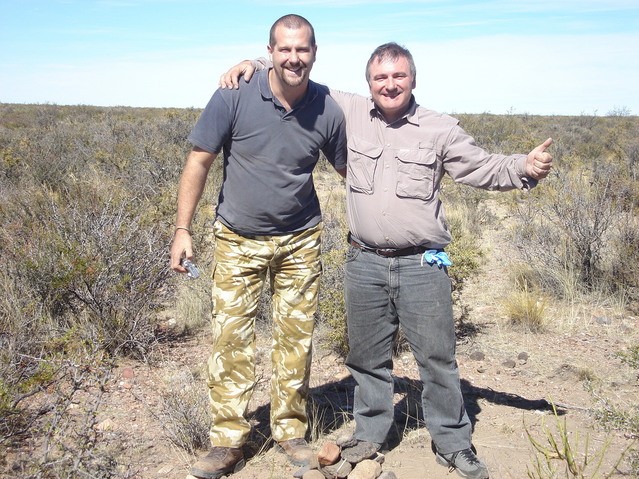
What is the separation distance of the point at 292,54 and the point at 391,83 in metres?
0.49

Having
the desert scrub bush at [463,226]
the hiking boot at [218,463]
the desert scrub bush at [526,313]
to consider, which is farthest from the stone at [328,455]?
the desert scrub bush at [526,313]

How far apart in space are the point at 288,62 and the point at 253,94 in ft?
0.82

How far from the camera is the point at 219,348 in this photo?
3025 mm

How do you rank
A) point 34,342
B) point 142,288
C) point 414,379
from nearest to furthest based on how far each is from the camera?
point 34,342 → point 414,379 → point 142,288

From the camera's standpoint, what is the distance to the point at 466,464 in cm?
298

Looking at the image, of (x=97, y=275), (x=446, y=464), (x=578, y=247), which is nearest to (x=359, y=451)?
(x=446, y=464)

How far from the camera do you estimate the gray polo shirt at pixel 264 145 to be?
2.87 meters

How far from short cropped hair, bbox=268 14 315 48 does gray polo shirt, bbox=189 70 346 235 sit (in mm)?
211

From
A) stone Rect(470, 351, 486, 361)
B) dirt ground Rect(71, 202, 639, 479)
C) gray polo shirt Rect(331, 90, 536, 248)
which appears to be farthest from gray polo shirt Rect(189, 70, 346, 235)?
stone Rect(470, 351, 486, 361)

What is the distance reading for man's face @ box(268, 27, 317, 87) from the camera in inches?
109

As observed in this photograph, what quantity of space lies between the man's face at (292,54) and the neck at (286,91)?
0.04 metres

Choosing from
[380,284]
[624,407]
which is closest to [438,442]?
[380,284]

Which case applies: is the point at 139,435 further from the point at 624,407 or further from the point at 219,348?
the point at 624,407

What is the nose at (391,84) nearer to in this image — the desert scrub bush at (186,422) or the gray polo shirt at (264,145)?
the gray polo shirt at (264,145)
